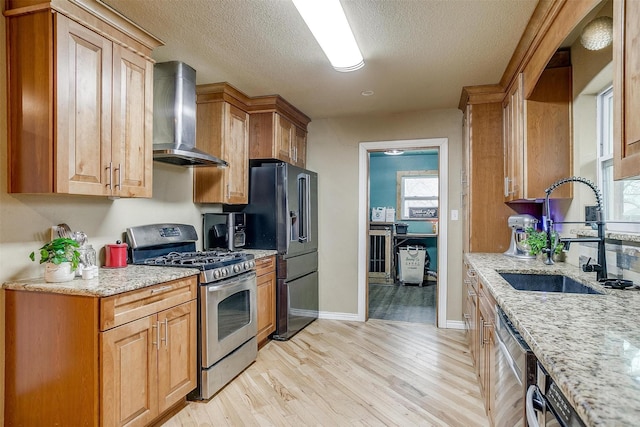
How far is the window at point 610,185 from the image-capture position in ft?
6.57

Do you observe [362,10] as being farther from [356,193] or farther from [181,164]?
[356,193]

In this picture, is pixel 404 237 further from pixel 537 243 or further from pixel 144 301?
pixel 144 301

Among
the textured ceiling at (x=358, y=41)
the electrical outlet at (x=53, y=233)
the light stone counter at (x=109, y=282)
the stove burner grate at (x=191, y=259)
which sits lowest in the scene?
the light stone counter at (x=109, y=282)

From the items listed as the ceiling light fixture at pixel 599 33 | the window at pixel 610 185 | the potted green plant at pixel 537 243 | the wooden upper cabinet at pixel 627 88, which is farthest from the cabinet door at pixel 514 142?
the wooden upper cabinet at pixel 627 88

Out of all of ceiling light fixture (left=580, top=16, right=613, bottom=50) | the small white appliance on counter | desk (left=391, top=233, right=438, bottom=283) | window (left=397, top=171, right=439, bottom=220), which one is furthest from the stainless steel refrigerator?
window (left=397, top=171, right=439, bottom=220)

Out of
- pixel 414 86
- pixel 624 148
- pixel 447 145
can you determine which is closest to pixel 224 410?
pixel 624 148

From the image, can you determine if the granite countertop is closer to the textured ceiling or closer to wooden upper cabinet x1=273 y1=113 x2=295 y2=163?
the textured ceiling

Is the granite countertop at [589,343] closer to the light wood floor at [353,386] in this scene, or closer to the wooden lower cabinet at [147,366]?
the light wood floor at [353,386]

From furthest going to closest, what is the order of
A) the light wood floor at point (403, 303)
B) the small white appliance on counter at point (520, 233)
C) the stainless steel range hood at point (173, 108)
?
1. the light wood floor at point (403, 303)
2. the small white appliance on counter at point (520, 233)
3. the stainless steel range hood at point (173, 108)

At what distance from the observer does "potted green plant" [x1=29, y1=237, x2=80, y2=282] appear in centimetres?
188

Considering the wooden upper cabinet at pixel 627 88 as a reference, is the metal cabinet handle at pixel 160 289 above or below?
below

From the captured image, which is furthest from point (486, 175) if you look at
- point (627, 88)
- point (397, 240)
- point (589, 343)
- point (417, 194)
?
point (417, 194)

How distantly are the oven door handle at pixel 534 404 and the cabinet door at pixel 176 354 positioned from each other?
183cm

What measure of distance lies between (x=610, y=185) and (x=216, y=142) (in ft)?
9.68
